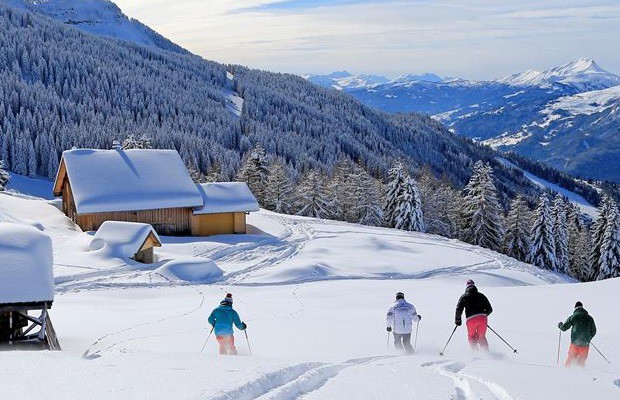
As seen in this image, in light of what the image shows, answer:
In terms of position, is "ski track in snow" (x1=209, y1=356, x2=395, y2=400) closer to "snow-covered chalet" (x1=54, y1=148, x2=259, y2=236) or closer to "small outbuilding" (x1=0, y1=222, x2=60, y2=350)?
"small outbuilding" (x1=0, y1=222, x2=60, y2=350)

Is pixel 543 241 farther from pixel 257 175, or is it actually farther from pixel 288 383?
pixel 288 383

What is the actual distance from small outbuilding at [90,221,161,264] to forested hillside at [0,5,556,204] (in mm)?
62761

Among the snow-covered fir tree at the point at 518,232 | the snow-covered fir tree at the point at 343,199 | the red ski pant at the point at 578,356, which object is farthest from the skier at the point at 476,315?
the snow-covered fir tree at the point at 343,199

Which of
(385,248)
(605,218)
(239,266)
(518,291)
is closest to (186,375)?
(518,291)

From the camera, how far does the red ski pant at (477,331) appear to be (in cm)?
1426

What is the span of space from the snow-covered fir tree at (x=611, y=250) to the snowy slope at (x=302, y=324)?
15.2 metres

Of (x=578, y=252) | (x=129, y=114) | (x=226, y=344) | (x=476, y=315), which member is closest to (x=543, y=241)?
(x=578, y=252)

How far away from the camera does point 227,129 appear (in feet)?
494

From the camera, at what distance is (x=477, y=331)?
1438cm

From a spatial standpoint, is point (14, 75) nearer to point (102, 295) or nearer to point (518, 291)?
point (102, 295)

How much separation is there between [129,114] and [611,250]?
381 ft

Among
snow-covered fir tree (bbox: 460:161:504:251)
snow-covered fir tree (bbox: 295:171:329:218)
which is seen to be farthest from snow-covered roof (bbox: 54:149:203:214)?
snow-covered fir tree (bbox: 460:161:504:251)

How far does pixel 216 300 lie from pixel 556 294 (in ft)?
43.7

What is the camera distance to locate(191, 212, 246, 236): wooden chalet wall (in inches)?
1689
